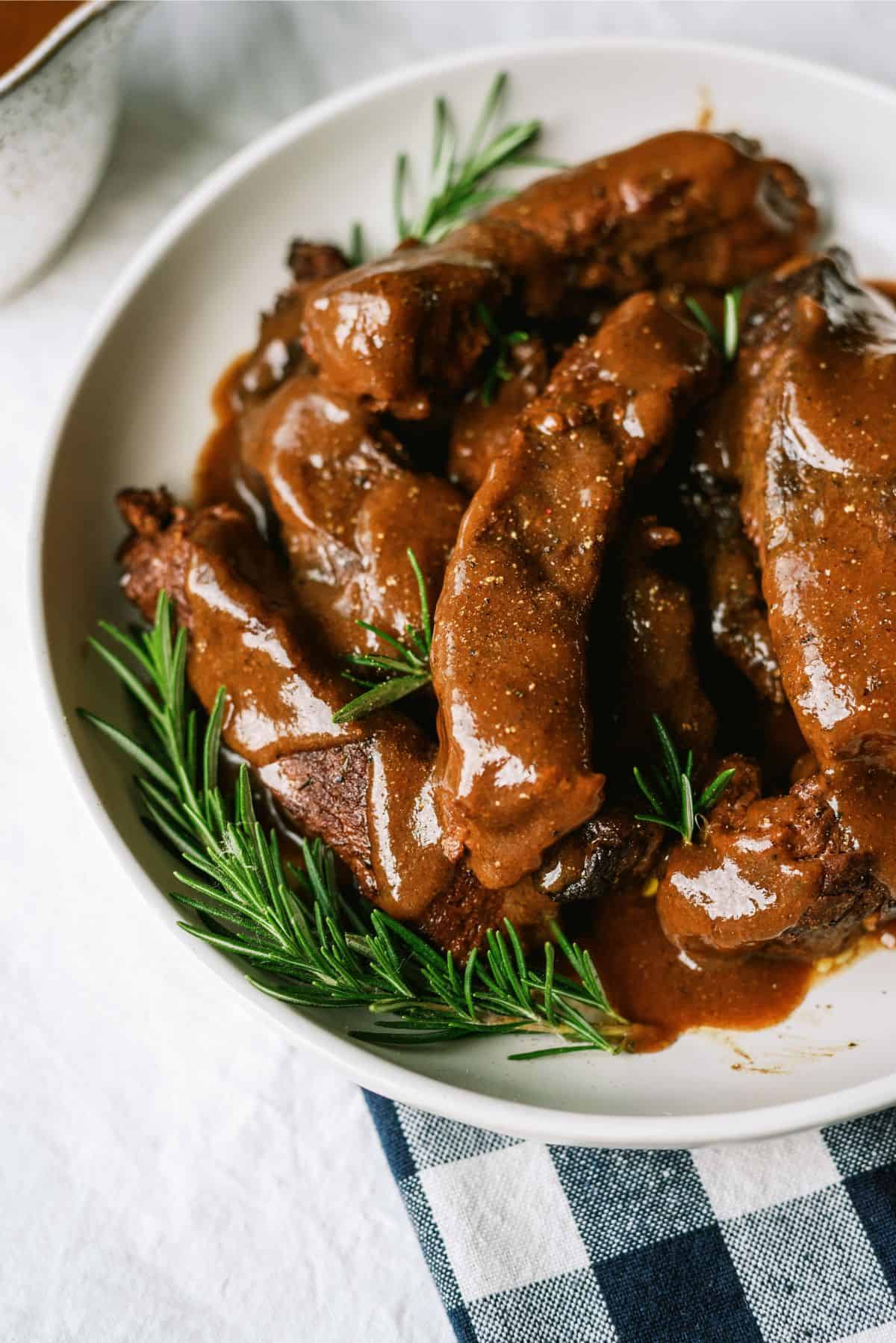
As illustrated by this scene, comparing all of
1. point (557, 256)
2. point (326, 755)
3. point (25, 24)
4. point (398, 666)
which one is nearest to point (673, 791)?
point (398, 666)

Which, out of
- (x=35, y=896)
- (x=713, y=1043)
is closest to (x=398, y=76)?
(x=35, y=896)

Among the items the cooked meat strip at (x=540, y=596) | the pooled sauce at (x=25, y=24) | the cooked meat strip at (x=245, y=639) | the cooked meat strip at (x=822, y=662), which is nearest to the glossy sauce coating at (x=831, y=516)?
the cooked meat strip at (x=822, y=662)

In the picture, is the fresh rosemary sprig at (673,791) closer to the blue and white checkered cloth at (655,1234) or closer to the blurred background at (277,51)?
the blue and white checkered cloth at (655,1234)

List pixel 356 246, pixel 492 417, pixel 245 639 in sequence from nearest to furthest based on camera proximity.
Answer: pixel 245 639
pixel 492 417
pixel 356 246

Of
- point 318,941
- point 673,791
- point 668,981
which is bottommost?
point 668,981

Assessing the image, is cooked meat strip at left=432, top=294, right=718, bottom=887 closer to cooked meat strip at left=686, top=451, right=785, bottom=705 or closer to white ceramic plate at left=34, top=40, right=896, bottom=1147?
cooked meat strip at left=686, top=451, right=785, bottom=705

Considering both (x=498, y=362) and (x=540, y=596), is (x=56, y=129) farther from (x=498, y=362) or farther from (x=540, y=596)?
(x=540, y=596)

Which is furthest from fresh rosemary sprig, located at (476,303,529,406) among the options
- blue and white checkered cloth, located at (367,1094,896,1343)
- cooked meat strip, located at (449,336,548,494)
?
blue and white checkered cloth, located at (367,1094,896,1343)
